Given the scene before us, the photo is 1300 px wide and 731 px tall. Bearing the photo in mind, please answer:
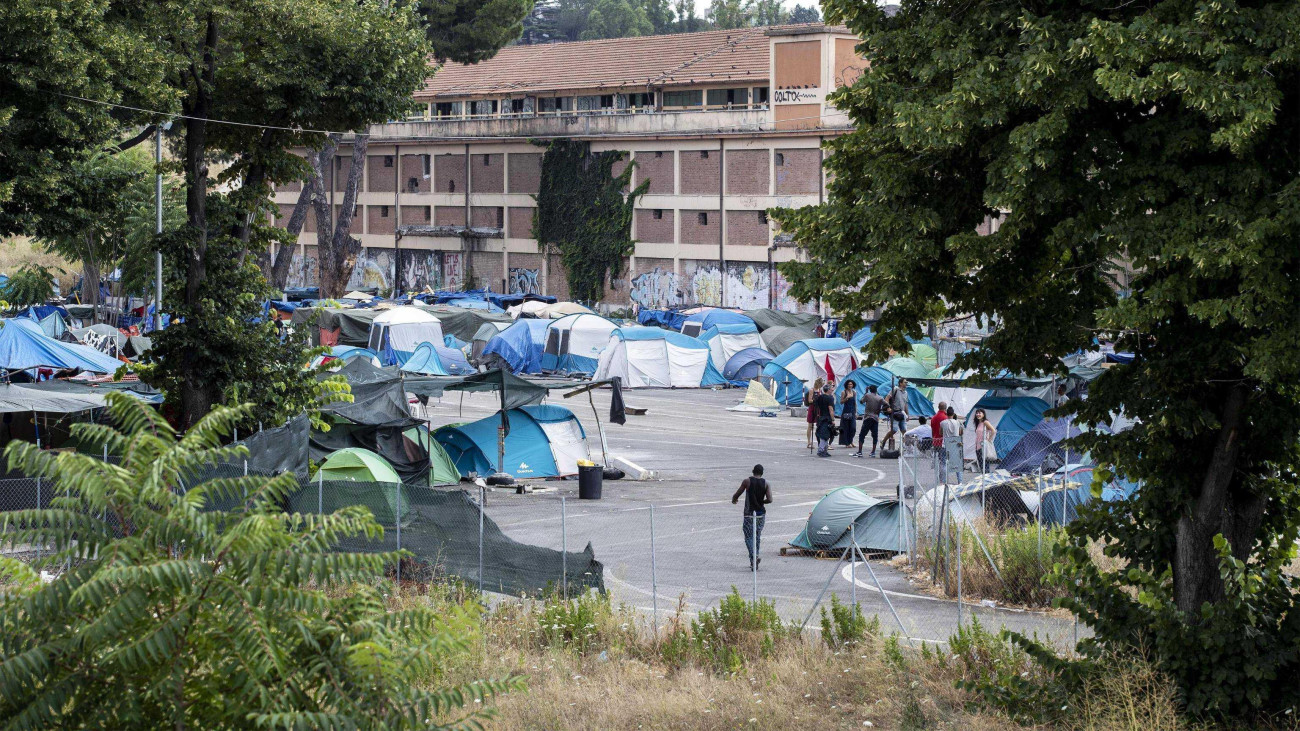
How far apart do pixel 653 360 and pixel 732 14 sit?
242ft

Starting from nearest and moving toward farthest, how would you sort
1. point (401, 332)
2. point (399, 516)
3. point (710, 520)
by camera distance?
1. point (399, 516)
2. point (710, 520)
3. point (401, 332)

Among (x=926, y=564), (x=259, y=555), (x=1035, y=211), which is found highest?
(x=1035, y=211)

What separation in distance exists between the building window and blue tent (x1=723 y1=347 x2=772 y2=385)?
2129cm

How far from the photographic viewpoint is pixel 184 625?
540 cm

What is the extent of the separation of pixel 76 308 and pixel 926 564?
4159 cm

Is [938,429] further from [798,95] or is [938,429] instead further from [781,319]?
[798,95]

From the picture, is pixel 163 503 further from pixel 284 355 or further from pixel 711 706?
pixel 284 355

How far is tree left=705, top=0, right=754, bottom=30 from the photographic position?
108125 millimetres

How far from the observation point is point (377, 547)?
15531 mm

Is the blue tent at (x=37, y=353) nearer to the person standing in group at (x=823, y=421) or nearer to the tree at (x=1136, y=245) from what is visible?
the person standing in group at (x=823, y=421)

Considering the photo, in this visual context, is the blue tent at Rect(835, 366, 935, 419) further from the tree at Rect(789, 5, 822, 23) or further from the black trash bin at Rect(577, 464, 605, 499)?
the tree at Rect(789, 5, 822, 23)

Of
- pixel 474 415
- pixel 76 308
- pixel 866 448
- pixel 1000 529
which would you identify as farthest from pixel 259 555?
pixel 76 308

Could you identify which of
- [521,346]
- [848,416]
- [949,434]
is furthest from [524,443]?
[521,346]

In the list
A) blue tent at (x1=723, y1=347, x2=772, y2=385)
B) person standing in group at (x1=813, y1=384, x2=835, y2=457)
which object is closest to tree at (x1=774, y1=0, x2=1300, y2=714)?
person standing in group at (x1=813, y1=384, x2=835, y2=457)
